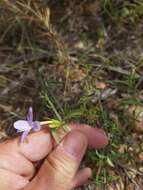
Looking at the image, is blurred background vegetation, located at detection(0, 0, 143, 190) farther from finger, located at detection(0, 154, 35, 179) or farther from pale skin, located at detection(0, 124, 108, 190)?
finger, located at detection(0, 154, 35, 179)

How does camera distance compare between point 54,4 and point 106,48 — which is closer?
point 106,48

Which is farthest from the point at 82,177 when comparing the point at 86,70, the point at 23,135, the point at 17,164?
the point at 86,70

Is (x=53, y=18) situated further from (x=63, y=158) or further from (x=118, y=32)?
(x=63, y=158)

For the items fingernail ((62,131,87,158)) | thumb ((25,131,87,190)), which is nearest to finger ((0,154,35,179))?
thumb ((25,131,87,190))

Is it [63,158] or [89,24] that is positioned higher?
[89,24]

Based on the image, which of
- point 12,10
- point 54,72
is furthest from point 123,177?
point 12,10

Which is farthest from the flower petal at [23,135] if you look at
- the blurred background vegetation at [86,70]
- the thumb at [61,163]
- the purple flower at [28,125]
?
the blurred background vegetation at [86,70]

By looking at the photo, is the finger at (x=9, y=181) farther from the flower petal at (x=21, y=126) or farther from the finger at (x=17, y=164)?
the flower petal at (x=21, y=126)

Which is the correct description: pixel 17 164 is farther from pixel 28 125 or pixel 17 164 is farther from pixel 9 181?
pixel 28 125
